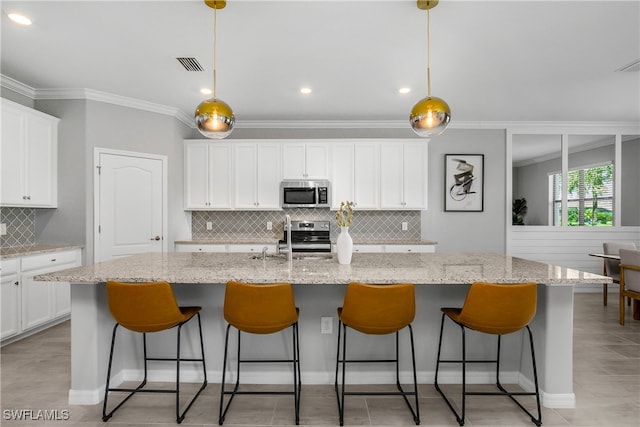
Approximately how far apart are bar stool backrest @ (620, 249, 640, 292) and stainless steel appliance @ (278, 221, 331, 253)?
11.1 ft

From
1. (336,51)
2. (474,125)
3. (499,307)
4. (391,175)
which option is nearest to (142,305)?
(499,307)

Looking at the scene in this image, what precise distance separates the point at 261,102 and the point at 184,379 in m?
3.23

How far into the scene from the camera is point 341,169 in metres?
5.05

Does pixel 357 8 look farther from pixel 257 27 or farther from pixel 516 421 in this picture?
pixel 516 421

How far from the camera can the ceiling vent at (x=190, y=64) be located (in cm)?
321

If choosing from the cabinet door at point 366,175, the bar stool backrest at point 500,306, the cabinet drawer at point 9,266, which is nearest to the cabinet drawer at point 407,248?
the cabinet door at point 366,175

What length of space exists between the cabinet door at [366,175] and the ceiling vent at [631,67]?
2.70 meters

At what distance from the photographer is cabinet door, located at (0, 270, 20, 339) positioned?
3141 millimetres

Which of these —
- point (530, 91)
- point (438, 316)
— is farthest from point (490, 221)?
point (438, 316)

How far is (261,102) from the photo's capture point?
4445 mm

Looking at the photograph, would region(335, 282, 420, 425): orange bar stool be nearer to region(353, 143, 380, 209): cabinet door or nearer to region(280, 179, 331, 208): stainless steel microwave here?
region(280, 179, 331, 208): stainless steel microwave

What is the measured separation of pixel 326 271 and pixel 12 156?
3469mm

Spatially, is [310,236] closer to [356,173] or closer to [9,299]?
[356,173]

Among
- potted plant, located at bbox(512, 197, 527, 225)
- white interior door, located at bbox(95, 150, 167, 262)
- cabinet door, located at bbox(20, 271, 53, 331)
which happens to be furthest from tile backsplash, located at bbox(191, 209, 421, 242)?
cabinet door, located at bbox(20, 271, 53, 331)
